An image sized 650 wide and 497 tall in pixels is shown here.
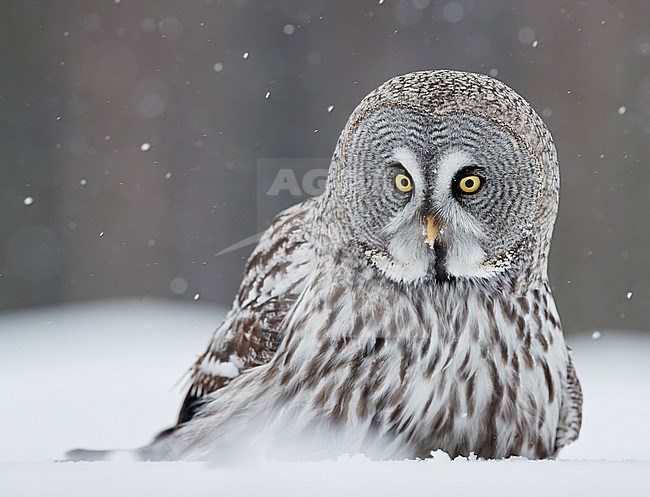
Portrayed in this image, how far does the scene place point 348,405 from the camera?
2.08m

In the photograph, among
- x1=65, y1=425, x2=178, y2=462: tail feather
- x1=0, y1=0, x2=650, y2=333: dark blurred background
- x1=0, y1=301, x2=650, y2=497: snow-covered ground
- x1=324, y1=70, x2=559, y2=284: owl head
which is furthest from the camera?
x1=0, y1=0, x2=650, y2=333: dark blurred background

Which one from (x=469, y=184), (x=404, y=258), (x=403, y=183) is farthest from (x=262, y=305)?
(x=469, y=184)

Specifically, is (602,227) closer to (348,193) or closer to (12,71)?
(348,193)

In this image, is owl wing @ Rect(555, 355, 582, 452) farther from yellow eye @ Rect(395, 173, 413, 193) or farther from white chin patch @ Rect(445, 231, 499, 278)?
yellow eye @ Rect(395, 173, 413, 193)

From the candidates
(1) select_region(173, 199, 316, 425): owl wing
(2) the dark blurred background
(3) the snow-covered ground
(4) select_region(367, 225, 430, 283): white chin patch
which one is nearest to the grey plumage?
(4) select_region(367, 225, 430, 283): white chin patch

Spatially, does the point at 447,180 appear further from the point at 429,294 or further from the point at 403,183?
the point at 429,294

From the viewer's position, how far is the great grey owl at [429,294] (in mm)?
1968

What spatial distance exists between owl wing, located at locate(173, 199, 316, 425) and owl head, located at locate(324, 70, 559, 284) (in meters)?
0.34

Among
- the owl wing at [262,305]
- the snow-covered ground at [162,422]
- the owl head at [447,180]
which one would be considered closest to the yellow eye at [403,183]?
the owl head at [447,180]

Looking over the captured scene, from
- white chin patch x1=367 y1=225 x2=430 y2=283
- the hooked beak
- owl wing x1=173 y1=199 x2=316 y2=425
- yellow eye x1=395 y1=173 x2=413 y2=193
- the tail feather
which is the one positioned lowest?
the tail feather

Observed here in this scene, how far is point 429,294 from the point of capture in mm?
2098

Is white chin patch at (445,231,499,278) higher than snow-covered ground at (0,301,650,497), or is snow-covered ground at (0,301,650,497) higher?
white chin patch at (445,231,499,278)

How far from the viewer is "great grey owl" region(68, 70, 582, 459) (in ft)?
6.46

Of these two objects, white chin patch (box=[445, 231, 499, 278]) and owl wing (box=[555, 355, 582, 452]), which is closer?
white chin patch (box=[445, 231, 499, 278])
